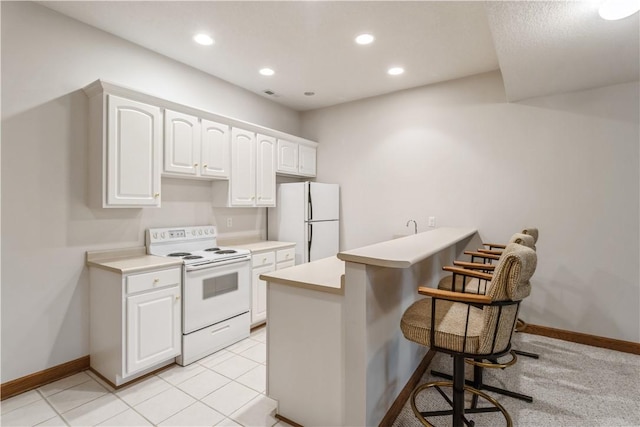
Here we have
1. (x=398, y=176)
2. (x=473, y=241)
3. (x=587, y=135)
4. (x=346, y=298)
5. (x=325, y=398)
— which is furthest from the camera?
(x=398, y=176)

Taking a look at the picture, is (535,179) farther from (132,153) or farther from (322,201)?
(132,153)

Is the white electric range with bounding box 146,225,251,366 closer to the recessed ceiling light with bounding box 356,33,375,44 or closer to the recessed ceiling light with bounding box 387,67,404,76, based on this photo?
the recessed ceiling light with bounding box 356,33,375,44

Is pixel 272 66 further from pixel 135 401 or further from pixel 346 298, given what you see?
pixel 135 401

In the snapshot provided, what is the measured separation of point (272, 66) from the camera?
3.39m

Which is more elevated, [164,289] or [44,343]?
[164,289]

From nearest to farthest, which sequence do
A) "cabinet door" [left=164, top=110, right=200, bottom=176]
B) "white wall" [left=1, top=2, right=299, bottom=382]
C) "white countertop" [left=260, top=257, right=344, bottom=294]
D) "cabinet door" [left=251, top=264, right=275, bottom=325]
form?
"white countertop" [left=260, top=257, right=344, bottom=294]
"white wall" [left=1, top=2, right=299, bottom=382]
"cabinet door" [left=164, top=110, right=200, bottom=176]
"cabinet door" [left=251, top=264, right=275, bottom=325]

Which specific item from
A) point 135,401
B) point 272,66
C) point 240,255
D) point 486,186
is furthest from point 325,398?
point 272,66

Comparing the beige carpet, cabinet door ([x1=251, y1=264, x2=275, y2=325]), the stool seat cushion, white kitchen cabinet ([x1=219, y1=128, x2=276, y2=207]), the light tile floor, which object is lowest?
the light tile floor

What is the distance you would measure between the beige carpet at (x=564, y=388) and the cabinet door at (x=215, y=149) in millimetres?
2715

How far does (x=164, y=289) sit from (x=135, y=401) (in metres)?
0.78

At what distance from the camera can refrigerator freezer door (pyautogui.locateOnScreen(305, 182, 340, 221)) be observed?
4141mm

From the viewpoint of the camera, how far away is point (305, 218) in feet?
13.5

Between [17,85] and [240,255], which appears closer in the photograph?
[17,85]

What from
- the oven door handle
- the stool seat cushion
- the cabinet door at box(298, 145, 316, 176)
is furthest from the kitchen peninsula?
the cabinet door at box(298, 145, 316, 176)
